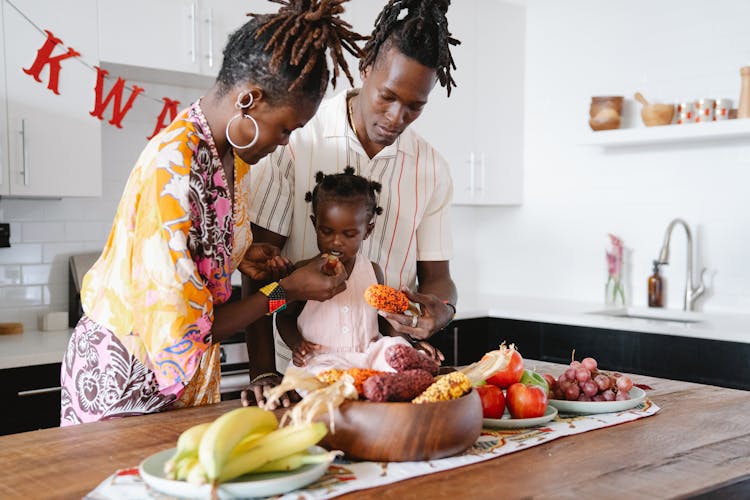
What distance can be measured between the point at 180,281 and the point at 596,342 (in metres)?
2.54

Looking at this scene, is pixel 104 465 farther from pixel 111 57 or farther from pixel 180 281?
pixel 111 57

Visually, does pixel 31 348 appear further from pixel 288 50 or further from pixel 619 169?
pixel 619 169

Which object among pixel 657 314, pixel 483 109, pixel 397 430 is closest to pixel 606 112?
pixel 483 109

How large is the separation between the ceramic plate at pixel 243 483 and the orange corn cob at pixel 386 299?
1.91 feet

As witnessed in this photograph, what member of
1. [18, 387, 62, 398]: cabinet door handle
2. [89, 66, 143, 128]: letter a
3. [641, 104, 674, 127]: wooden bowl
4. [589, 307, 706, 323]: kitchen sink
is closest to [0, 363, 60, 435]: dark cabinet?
[18, 387, 62, 398]: cabinet door handle

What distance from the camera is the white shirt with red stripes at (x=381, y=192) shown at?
205 centimetres

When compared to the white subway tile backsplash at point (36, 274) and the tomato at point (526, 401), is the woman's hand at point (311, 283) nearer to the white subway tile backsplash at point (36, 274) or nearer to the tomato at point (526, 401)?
the tomato at point (526, 401)

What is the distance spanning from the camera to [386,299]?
1.72 m

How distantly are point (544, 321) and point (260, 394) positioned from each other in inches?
92.4

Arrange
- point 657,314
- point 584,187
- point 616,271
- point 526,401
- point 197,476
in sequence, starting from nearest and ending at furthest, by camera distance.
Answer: point 197,476, point 526,401, point 657,314, point 616,271, point 584,187

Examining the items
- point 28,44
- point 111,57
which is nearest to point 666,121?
point 111,57

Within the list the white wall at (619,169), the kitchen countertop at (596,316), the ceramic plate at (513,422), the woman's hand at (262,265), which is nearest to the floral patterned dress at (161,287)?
the woman's hand at (262,265)

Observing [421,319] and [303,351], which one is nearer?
[421,319]

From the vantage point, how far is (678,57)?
3.86 metres
